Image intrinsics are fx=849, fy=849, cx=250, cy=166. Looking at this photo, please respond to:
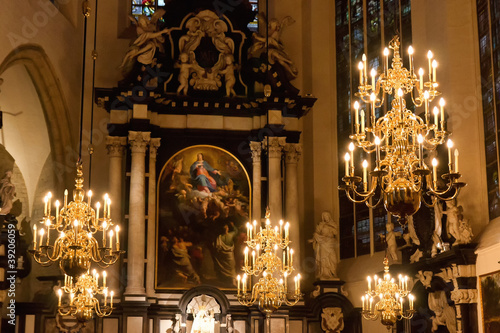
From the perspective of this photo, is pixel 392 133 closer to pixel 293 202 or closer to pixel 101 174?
pixel 293 202

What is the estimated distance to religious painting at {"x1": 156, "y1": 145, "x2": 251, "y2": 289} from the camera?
18.4 metres

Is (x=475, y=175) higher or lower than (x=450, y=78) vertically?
lower

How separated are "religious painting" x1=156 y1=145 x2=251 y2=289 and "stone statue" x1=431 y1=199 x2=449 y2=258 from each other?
511cm

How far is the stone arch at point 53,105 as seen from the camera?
18250mm

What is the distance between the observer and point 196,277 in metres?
18.3

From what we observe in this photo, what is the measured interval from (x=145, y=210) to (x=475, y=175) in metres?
7.25

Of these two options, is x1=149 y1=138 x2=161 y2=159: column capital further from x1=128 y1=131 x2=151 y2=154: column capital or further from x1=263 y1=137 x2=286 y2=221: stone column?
x1=263 y1=137 x2=286 y2=221: stone column

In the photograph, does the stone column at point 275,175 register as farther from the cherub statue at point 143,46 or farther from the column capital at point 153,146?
the cherub statue at point 143,46

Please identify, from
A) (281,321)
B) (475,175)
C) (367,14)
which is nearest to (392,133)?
(475,175)

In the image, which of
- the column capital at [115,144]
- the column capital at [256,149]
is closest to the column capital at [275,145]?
the column capital at [256,149]

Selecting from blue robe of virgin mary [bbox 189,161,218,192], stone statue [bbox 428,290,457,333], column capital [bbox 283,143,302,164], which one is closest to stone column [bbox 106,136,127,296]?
blue robe of virgin mary [bbox 189,161,218,192]

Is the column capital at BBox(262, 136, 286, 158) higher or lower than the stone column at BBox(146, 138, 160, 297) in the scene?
higher

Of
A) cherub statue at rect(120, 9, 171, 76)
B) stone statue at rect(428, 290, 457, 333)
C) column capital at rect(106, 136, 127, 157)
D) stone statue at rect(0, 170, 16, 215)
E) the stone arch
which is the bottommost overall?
stone statue at rect(428, 290, 457, 333)

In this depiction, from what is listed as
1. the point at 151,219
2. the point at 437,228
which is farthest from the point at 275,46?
the point at 437,228
